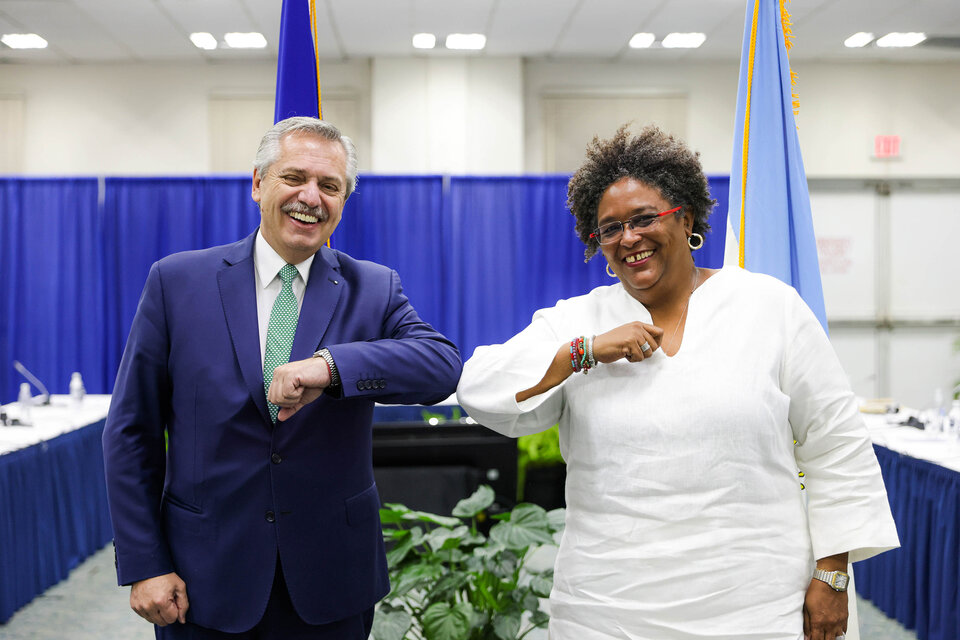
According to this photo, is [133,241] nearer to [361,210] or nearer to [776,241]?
[361,210]

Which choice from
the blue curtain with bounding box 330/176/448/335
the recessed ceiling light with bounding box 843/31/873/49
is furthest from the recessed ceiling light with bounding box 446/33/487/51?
the recessed ceiling light with bounding box 843/31/873/49

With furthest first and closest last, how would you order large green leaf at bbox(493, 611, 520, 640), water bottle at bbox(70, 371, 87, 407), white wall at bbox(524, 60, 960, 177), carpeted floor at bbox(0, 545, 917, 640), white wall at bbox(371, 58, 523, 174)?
1. white wall at bbox(524, 60, 960, 177)
2. white wall at bbox(371, 58, 523, 174)
3. water bottle at bbox(70, 371, 87, 407)
4. carpeted floor at bbox(0, 545, 917, 640)
5. large green leaf at bbox(493, 611, 520, 640)

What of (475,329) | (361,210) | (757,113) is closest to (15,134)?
(361,210)

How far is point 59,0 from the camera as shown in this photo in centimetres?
580

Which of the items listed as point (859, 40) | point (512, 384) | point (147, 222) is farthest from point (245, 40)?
point (512, 384)

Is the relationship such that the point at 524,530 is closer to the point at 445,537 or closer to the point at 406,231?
the point at 445,537

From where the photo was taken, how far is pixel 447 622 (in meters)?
2.29

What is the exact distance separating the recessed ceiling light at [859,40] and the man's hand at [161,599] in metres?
7.10

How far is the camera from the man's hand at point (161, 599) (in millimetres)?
1358

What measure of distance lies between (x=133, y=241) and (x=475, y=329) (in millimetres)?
2917

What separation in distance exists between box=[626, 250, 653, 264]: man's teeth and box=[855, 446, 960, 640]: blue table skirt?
7.62 feet

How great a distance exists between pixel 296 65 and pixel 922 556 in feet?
10.0

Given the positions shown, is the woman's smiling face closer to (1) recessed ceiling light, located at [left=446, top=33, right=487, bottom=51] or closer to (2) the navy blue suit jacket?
(2) the navy blue suit jacket

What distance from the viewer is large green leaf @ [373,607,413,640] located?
222cm
